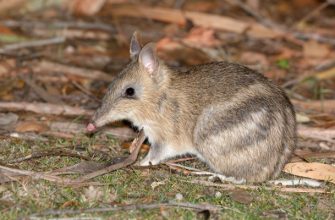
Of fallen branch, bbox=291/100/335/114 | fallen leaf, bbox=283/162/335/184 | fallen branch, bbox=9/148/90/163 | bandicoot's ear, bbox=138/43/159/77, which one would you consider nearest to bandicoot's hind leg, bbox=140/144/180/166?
fallen branch, bbox=9/148/90/163

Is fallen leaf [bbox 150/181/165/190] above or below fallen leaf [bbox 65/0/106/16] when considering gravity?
below

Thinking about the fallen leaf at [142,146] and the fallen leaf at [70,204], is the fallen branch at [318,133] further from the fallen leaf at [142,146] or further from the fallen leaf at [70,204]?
the fallen leaf at [70,204]

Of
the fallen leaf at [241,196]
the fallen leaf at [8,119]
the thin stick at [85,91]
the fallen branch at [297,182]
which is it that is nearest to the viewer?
the fallen leaf at [241,196]

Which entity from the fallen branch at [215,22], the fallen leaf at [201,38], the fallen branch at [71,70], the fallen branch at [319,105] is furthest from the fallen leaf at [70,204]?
the fallen branch at [215,22]

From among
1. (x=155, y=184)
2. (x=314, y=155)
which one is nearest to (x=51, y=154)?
(x=155, y=184)

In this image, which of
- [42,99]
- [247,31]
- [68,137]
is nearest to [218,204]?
[68,137]

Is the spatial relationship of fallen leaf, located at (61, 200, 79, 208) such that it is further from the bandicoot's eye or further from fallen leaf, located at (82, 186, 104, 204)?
the bandicoot's eye
